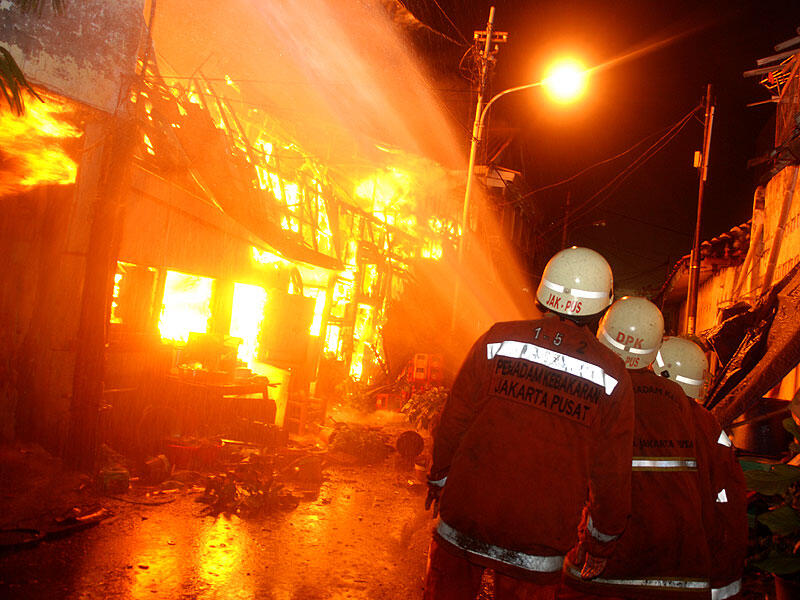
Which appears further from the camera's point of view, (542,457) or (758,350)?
(758,350)

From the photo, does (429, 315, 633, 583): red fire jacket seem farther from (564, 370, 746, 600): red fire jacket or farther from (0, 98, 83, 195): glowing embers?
(0, 98, 83, 195): glowing embers

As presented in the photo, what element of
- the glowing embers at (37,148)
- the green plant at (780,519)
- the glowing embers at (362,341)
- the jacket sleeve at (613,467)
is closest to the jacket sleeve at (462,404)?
the jacket sleeve at (613,467)

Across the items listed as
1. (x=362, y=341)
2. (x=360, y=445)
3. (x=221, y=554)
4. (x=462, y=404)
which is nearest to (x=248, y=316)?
(x=360, y=445)

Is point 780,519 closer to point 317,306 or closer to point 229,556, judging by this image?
point 229,556

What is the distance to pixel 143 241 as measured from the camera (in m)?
8.69

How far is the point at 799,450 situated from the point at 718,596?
1447 millimetres

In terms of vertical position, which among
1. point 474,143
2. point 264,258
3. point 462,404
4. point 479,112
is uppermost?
point 479,112

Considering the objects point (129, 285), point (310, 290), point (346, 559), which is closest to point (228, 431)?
point (129, 285)

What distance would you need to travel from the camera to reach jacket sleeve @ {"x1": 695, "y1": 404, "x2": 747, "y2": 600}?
3.10 metres

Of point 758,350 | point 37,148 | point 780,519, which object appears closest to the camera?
point 780,519

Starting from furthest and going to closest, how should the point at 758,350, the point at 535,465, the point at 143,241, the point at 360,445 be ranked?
the point at 360,445
the point at 143,241
the point at 758,350
the point at 535,465

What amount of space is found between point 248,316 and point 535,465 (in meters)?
10.6

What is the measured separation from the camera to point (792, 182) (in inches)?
328

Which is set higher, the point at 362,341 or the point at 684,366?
→ the point at 684,366
